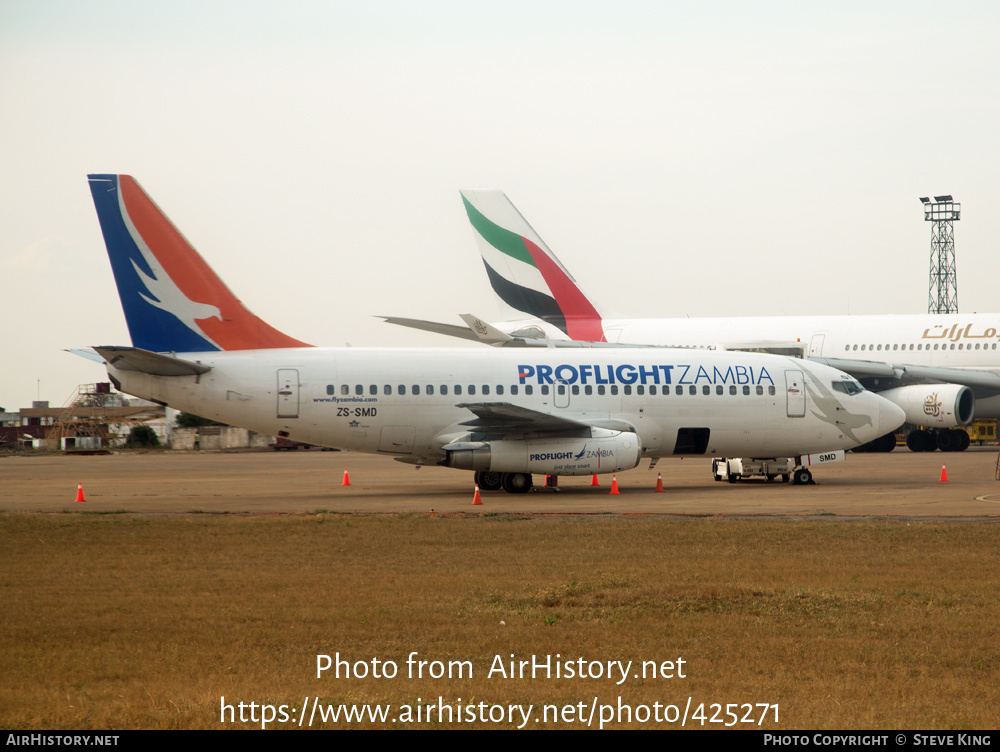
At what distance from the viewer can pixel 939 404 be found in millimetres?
38000

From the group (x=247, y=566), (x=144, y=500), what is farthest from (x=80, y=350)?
(x=247, y=566)

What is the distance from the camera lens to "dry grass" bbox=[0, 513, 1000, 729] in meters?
7.76

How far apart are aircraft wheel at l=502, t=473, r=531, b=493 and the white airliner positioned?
50.8ft

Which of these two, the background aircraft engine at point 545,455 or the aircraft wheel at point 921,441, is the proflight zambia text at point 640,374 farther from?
the aircraft wheel at point 921,441

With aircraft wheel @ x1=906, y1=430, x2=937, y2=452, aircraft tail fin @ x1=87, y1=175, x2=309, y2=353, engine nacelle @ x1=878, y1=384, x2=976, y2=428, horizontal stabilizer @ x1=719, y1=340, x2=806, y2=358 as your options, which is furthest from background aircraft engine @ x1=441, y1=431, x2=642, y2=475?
aircraft wheel @ x1=906, y1=430, x2=937, y2=452

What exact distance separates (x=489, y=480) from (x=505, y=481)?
46cm

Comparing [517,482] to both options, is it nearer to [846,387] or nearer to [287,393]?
[287,393]

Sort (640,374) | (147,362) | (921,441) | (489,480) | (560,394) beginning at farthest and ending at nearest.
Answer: (921,441) → (640,374) → (560,394) → (489,480) → (147,362)

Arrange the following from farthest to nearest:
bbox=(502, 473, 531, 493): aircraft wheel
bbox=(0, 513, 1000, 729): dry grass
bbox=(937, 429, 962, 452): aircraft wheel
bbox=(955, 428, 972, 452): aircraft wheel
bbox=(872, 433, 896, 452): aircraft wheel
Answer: bbox=(872, 433, 896, 452): aircraft wheel, bbox=(937, 429, 962, 452): aircraft wheel, bbox=(955, 428, 972, 452): aircraft wheel, bbox=(502, 473, 531, 493): aircraft wheel, bbox=(0, 513, 1000, 729): dry grass

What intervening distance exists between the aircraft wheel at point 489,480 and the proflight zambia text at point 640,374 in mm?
2353

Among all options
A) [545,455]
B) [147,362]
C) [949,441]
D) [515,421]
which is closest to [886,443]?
[949,441]

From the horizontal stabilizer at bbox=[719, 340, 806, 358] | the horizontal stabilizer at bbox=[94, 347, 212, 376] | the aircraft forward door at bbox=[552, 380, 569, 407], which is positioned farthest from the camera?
the horizontal stabilizer at bbox=[719, 340, 806, 358]

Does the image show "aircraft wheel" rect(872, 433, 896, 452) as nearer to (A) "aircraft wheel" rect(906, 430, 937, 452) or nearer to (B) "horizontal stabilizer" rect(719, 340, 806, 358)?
(A) "aircraft wheel" rect(906, 430, 937, 452)

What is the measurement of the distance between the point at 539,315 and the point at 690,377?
697 inches
